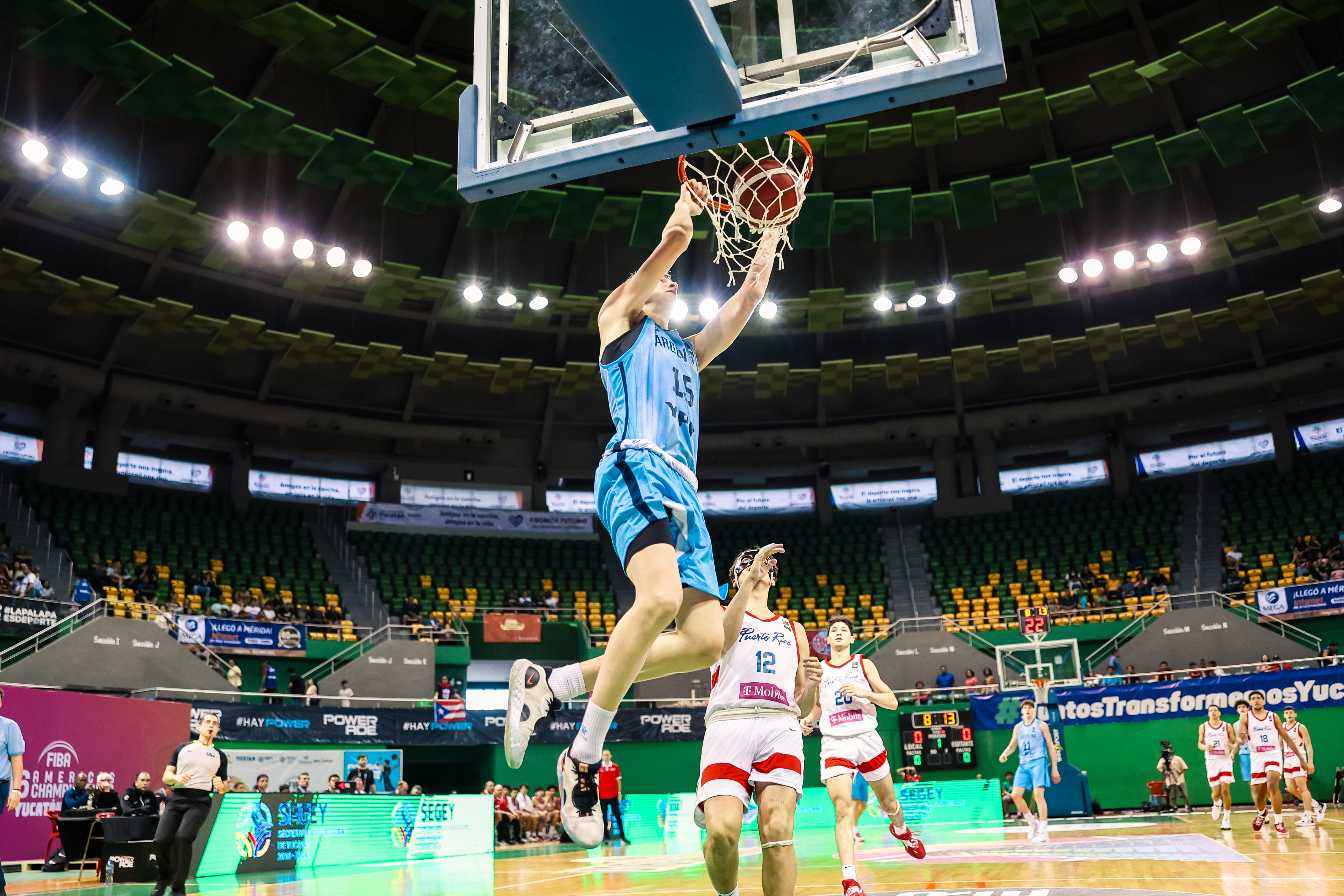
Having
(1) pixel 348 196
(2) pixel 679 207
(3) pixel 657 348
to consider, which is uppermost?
(1) pixel 348 196

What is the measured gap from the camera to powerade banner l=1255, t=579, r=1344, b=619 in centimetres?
2550

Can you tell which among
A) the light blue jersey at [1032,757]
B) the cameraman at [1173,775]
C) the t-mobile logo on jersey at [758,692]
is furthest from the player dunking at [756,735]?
the cameraman at [1173,775]

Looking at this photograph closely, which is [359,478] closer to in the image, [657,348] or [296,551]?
[296,551]

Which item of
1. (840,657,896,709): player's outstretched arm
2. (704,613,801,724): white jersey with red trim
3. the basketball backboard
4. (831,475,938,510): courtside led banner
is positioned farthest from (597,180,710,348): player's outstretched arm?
(831,475,938,510): courtside led banner

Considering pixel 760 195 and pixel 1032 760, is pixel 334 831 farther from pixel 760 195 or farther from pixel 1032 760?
pixel 760 195

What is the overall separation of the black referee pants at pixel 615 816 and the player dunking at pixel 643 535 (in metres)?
15.6

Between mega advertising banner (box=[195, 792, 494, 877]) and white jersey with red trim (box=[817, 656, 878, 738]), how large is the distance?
889 cm

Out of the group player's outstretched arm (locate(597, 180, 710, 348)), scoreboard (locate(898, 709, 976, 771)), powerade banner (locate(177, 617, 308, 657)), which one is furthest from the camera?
powerade banner (locate(177, 617, 308, 657))

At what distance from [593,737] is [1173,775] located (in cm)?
2138

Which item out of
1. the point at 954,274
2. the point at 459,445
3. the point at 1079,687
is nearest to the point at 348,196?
the point at 459,445

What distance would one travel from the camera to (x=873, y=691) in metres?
9.38

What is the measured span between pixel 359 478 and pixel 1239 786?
2668 centimetres

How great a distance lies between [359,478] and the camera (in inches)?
1369

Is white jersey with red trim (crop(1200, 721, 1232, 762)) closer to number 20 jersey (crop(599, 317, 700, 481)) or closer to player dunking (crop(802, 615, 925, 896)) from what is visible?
player dunking (crop(802, 615, 925, 896))
